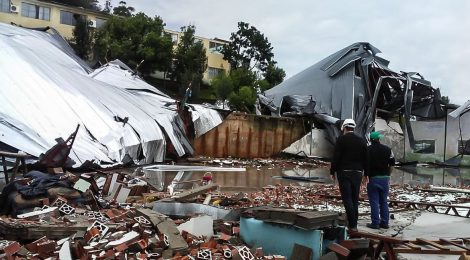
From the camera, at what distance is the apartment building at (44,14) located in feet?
140

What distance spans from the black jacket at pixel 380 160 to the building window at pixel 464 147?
796 inches

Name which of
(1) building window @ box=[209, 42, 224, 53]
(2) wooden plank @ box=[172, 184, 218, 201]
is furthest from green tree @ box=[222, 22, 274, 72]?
(2) wooden plank @ box=[172, 184, 218, 201]

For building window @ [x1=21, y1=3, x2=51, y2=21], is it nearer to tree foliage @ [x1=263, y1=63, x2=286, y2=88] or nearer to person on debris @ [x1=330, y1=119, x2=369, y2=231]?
tree foliage @ [x1=263, y1=63, x2=286, y2=88]

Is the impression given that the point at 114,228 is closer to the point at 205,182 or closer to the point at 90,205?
the point at 90,205

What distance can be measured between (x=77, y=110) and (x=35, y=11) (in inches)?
1388

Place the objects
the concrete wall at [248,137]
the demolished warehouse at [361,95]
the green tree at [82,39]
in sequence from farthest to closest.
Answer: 1. the green tree at [82,39]
2. the demolished warehouse at [361,95]
3. the concrete wall at [248,137]

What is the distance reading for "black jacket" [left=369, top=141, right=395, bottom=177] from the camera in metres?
6.95

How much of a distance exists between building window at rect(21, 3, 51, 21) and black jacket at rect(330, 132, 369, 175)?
145ft

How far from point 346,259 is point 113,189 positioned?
4.73 m

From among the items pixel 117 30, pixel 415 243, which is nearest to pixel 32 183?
pixel 415 243

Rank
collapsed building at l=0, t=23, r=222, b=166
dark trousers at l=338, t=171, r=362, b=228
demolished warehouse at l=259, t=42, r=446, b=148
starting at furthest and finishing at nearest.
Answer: demolished warehouse at l=259, t=42, r=446, b=148 < collapsed building at l=0, t=23, r=222, b=166 < dark trousers at l=338, t=171, r=362, b=228

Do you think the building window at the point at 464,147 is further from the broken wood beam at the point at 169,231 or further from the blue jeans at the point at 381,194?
the broken wood beam at the point at 169,231

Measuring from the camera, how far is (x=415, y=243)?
19.3 ft

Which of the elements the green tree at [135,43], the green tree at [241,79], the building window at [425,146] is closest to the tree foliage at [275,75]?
the green tree at [241,79]
